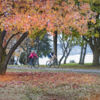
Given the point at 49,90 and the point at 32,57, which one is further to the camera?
the point at 32,57

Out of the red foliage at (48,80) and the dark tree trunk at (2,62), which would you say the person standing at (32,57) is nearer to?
the dark tree trunk at (2,62)

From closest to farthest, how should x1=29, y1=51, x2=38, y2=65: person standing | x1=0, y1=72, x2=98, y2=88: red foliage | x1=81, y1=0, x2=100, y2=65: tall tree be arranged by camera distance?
Answer: x1=0, y1=72, x2=98, y2=88: red foliage < x1=29, y1=51, x2=38, y2=65: person standing < x1=81, y1=0, x2=100, y2=65: tall tree

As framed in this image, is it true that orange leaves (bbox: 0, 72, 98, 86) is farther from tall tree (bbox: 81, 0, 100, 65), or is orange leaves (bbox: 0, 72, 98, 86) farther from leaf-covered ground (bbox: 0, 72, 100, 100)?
tall tree (bbox: 81, 0, 100, 65)

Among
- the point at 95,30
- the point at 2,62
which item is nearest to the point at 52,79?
the point at 2,62

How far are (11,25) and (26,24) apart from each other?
875 mm

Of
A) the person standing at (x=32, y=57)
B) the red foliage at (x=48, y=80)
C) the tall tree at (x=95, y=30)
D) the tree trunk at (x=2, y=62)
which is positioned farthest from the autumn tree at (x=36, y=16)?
the tall tree at (x=95, y=30)

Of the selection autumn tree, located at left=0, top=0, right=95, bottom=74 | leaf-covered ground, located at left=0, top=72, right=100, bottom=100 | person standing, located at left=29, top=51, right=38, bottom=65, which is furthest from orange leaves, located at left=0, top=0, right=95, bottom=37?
person standing, located at left=29, top=51, right=38, bottom=65

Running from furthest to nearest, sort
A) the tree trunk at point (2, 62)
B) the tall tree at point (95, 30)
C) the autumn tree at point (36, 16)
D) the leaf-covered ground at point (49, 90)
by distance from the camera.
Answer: the tall tree at point (95, 30), the tree trunk at point (2, 62), the autumn tree at point (36, 16), the leaf-covered ground at point (49, 90)

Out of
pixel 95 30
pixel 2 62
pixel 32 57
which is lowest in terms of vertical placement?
pixel 2 62

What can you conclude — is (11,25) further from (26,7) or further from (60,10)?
(60,10)

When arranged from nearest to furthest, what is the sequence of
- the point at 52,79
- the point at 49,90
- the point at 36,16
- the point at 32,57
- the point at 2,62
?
the point at 49,90 < the point at 36,16 < the point at 52,79 < the point at 2,62 < the point at 32,57


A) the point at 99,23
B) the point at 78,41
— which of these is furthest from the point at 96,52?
the point at 99,23

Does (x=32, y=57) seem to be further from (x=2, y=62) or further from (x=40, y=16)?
(x=40, y=16)

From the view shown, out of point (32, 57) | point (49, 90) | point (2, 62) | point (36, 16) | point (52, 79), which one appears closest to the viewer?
point (49, 90)
